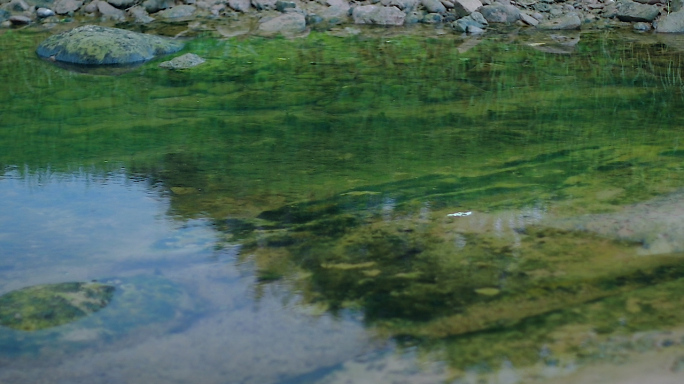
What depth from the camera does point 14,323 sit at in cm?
190

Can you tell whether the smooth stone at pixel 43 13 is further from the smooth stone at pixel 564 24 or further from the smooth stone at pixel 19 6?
the smooth stone at pixel 564 24

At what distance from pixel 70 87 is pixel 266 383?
11.1 ft

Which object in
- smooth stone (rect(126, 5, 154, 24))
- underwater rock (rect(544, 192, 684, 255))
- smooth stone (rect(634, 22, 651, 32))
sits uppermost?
underwater rock (rect(544, 192, 684, 255))

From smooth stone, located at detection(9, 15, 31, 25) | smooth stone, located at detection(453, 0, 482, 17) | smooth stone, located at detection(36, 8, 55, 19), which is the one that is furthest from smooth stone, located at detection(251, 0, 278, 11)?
smooth stone, located at detection(9, 15, 31, 25)

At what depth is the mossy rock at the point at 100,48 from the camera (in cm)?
541

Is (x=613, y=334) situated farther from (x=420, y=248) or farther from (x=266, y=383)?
(x=266, y=383)

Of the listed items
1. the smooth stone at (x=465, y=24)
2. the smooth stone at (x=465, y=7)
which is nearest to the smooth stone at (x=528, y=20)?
the smooth stone at (x=465, y=7)

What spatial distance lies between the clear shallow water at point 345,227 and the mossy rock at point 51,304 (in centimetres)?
4

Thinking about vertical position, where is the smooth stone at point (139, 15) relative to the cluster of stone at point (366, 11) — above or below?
below

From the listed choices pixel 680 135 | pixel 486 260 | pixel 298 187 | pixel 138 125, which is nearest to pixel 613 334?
pixel 486 260

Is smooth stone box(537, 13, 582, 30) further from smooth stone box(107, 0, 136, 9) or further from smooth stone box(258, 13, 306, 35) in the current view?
smooth stone box(107, 0, 136, 9)

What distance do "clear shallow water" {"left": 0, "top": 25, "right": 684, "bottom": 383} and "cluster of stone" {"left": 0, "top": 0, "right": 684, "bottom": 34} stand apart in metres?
3.06

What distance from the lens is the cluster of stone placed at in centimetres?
736

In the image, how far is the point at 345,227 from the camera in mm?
2426
